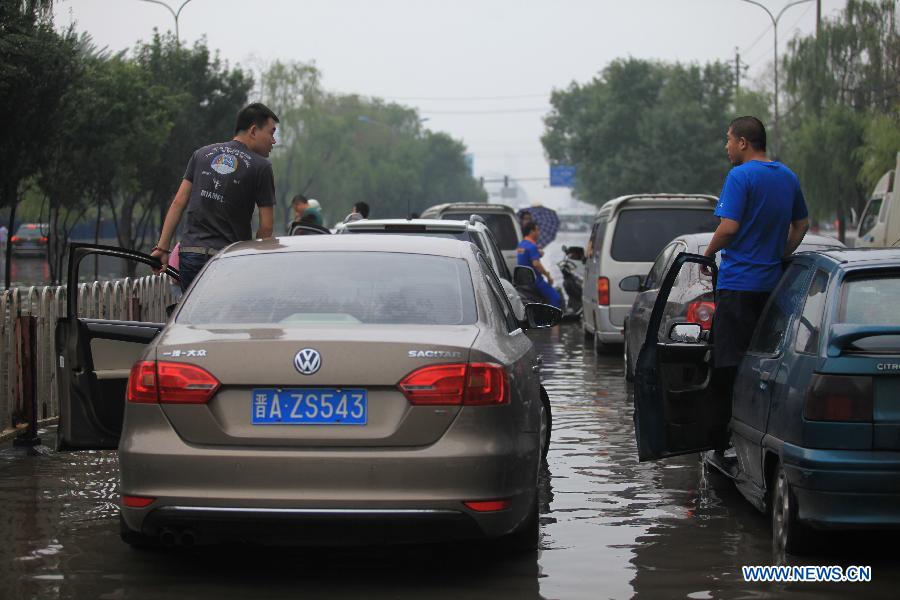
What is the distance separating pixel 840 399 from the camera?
20.1 ft

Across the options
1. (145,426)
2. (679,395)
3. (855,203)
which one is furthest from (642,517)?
(855,203)

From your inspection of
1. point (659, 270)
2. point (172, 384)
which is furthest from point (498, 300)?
point (659, 270)

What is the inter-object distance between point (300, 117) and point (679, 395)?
282 ft

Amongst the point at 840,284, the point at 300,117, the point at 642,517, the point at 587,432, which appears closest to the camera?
the point at 840,284

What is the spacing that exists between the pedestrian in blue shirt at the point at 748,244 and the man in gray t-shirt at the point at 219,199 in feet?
9.65

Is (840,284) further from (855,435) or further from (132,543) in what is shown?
(132,543)

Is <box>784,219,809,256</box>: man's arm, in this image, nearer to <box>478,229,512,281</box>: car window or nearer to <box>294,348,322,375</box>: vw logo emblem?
<box>294,348,322,375</box>: vw logo emblem

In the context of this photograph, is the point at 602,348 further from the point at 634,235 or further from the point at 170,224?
the point at 170,224

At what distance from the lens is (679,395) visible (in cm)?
779

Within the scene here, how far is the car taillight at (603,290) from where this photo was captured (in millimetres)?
17203

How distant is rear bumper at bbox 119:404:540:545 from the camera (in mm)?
5543

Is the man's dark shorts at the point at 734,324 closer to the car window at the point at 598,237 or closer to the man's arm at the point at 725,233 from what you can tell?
the man's arm at the point at 725,233

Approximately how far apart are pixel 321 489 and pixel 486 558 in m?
1.27

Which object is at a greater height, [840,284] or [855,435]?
[840,284]
